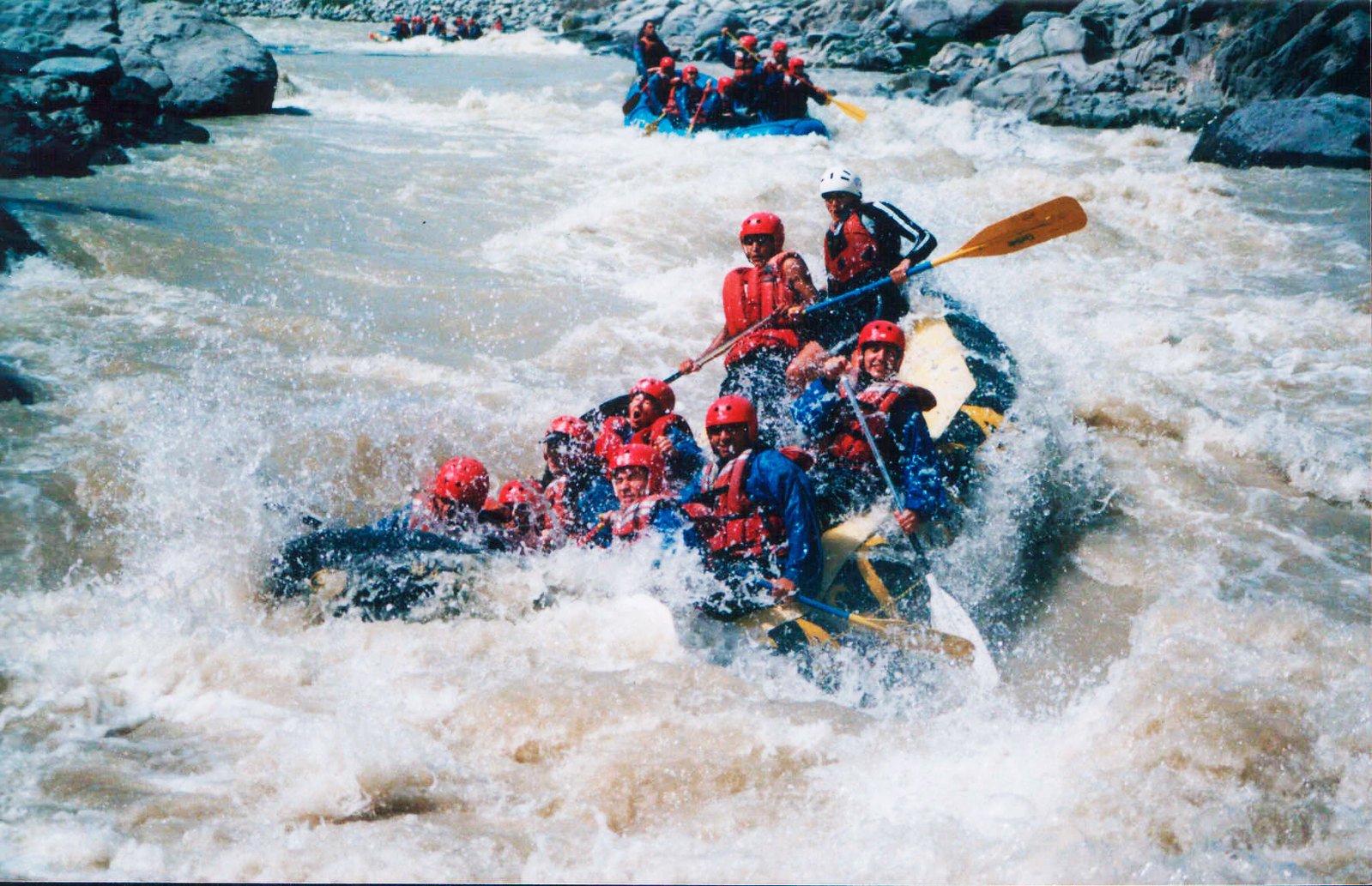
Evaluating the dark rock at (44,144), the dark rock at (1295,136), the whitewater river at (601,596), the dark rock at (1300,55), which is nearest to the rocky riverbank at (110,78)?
the dark rock at (44,144)

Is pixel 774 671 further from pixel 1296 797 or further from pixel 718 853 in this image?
pixel 1296 797

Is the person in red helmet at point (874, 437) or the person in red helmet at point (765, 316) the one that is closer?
the person in red helmet at point (874, 437)

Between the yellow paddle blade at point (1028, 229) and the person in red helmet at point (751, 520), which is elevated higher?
the yellow paddle blade at point (1028, 229)

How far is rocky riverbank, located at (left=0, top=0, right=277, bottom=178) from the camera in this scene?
10859 mm

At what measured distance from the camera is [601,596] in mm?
4266

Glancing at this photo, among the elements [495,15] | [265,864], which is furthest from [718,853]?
[495,15]

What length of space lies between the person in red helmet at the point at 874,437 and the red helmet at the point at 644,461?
73 cm

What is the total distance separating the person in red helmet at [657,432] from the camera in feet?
15.2

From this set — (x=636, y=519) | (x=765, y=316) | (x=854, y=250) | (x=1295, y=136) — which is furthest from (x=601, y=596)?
(x=1295, y=136)

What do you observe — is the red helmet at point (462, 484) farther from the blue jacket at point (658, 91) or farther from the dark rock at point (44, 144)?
the blue jacket at point (658, 91)

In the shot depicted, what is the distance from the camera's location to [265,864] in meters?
2.75

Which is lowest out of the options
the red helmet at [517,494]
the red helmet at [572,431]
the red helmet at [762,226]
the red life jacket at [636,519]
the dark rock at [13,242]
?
the dark rock at [13,242]

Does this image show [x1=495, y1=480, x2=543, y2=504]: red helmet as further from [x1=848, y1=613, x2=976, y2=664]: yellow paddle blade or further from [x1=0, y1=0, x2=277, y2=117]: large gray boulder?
[x1=0, y1=0, x2=277, y2=117]: large gray boulder

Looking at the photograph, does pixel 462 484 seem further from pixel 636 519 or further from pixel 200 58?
pixel 200 58
